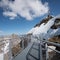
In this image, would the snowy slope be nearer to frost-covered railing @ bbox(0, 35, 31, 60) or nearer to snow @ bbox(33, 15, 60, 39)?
snow @ bbox(33, 15, 60, 39)

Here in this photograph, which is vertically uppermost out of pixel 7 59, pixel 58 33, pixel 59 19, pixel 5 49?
pixel 59 19

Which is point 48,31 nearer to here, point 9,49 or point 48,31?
point 48,31

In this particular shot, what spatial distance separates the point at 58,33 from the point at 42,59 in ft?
14.1

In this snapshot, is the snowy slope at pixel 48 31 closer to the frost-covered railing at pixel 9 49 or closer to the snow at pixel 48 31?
the snow at pixel 48 31

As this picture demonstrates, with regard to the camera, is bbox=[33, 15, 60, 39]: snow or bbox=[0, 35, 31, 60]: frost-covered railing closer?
bbox=[0, 35, 31, 60]: frost-covered railing

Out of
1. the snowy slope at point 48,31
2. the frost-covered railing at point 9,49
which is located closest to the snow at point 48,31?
the snowy slope at point 48,31

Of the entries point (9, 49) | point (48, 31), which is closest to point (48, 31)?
point (48, 31)

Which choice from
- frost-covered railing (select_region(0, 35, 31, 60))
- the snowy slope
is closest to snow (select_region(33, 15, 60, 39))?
the snowy slope

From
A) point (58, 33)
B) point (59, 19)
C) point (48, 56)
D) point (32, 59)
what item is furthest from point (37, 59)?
point (59, 19)

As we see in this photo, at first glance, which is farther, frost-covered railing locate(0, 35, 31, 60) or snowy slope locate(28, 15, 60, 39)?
snowy slope locate(28, 15, 60, 39)

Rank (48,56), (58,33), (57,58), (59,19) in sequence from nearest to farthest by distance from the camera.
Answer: (57,58), (48,56), (58,33), (59,19)

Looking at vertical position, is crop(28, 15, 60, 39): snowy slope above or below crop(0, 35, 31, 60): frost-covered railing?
above

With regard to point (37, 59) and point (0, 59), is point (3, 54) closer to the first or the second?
point (0, 59)

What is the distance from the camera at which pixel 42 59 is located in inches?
217
